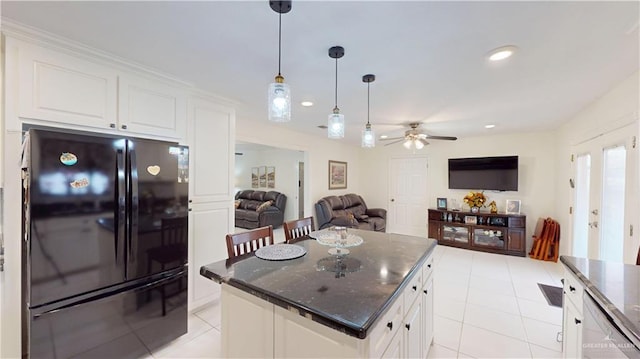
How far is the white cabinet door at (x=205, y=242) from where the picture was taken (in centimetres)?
259

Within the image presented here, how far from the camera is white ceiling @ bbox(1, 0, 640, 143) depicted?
1378 mm

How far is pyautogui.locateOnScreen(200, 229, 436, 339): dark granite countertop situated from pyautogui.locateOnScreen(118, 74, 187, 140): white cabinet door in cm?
143

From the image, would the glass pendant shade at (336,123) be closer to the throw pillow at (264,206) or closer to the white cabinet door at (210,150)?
the white cabinet door at (210,150)

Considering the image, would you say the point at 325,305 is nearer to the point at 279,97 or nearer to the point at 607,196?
the point at 279,97

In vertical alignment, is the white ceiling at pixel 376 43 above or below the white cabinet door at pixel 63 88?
above

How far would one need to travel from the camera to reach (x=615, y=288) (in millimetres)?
1226

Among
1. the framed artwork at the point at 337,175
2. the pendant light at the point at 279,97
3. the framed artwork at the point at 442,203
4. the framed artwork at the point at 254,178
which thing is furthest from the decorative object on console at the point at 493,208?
the framed artwork at the point at 254,178

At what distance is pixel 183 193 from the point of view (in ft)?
7.27

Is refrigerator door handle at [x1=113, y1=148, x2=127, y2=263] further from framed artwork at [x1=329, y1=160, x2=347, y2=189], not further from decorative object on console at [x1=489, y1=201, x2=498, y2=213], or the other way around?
decorative object on console at [x1=489, y1=201, x2=498, y2=213]

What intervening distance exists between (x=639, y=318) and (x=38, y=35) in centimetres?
337

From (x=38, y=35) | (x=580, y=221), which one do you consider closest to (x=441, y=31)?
(x=38, y=35)

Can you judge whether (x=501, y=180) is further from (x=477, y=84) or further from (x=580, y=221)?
(x=477, y=84)

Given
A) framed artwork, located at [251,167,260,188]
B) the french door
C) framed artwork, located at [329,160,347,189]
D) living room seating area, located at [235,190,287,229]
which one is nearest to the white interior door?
framed artwork, located at [329,160,347,189]

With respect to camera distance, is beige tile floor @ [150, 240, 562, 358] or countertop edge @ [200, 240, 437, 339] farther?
→ beige tile floor @ [150, 240, 562, 358]
